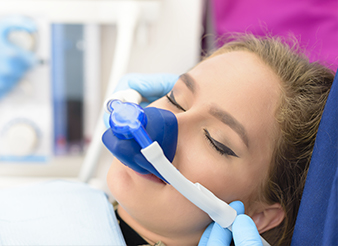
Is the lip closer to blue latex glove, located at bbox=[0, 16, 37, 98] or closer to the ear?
the ear

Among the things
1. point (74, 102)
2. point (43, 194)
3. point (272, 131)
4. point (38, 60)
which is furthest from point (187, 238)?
point (38, 60)

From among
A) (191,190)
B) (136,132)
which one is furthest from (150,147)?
(191,190)

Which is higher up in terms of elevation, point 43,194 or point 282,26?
point 282,26

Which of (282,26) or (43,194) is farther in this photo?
(282,26)

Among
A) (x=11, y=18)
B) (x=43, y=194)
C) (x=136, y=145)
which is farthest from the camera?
(x=11, y=18)

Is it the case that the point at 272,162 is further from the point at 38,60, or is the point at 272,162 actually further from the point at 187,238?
the point at 38,60

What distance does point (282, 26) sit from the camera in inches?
55.6

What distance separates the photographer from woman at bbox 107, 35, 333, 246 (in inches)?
30.1

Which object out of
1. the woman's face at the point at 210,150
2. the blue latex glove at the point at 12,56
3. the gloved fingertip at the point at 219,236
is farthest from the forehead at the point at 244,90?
the blue latex glove at the point at 12,56

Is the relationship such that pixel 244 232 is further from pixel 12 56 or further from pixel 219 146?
pixel 12 56

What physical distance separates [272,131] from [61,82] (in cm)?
96

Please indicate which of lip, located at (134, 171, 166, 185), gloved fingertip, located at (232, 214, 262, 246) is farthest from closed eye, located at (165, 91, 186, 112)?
gloved fingertip, located at (232, 214, 262, 246)

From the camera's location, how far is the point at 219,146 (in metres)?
0.76

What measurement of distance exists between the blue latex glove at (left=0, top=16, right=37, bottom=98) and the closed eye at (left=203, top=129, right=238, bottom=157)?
0.91 m
